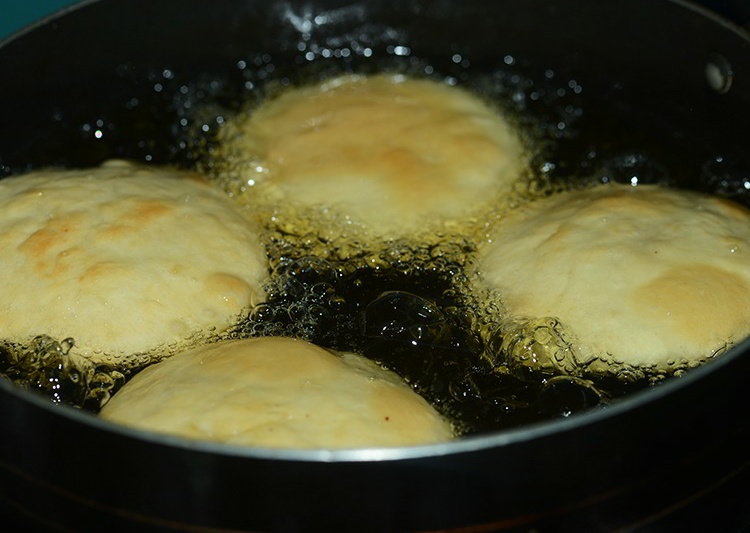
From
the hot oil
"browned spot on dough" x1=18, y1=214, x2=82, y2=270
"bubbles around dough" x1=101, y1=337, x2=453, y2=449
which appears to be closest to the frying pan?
the hot oil

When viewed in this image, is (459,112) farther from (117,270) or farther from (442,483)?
(442,483)

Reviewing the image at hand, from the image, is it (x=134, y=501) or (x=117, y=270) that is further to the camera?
(x=117, y=270)

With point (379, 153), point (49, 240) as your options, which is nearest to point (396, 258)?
point (379, 153)

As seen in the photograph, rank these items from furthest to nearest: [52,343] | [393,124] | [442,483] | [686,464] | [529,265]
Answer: [393,124] → [529,265] → [52,343] → [686,464] → [442,483]

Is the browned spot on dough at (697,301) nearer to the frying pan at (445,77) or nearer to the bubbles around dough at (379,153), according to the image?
the frying pan at (445,77)

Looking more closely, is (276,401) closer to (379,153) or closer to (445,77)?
(379,153)

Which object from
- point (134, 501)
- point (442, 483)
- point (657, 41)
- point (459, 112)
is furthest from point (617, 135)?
point (134, 501)

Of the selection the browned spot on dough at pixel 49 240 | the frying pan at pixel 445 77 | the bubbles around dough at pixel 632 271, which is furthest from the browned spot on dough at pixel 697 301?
the browned spot on dough at pixel 49 240
